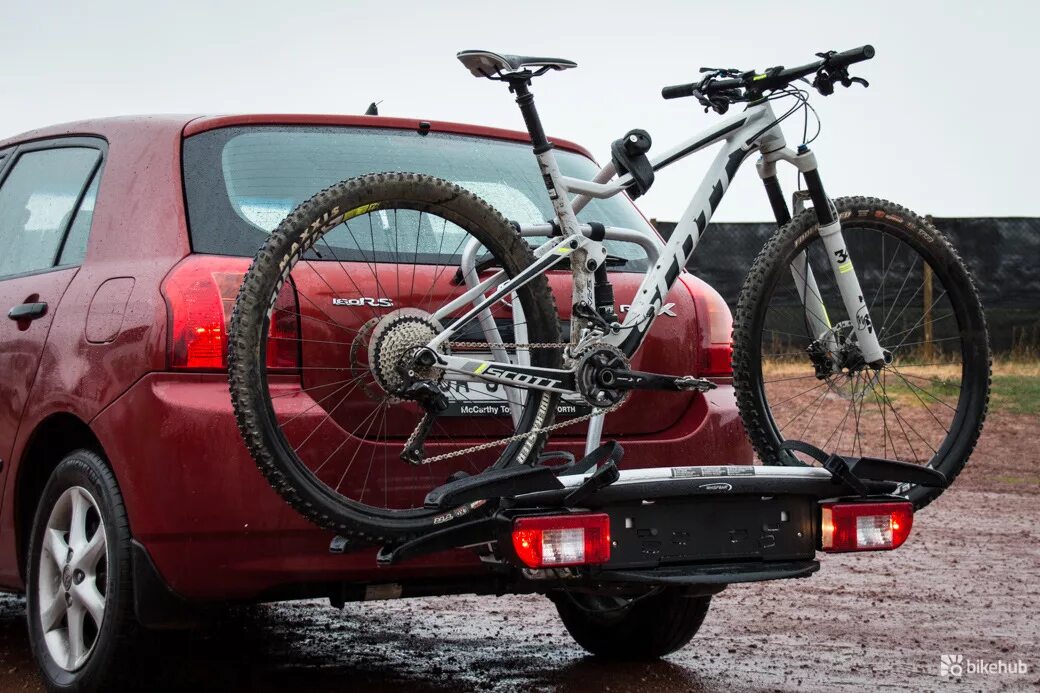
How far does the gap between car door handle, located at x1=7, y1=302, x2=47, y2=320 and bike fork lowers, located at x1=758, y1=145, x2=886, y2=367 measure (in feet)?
7.47

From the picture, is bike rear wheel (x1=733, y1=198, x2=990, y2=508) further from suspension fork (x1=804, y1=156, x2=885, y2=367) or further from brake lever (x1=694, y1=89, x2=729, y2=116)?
brake lever (x1=694, y1=89, x2=729, y2=116)

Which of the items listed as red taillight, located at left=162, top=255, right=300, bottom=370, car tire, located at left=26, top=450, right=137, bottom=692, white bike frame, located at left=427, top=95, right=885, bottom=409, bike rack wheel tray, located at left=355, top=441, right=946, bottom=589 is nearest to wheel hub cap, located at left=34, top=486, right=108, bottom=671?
car tire, located at left=26, top=450, right=137, bottom=692

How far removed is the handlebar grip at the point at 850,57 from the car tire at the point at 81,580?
2.46 meters

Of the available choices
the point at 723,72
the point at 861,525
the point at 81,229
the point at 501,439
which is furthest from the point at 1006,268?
the point at 81,229

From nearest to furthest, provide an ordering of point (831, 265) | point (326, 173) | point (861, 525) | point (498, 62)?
point (861, 525) < point (498, 62) < point (326, 173) < point (831, 265)

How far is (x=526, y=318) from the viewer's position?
405cm

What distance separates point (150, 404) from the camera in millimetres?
3893

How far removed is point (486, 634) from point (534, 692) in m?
1.21

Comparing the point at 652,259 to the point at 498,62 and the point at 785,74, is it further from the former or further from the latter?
the point at 498,62

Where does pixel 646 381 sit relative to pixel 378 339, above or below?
below

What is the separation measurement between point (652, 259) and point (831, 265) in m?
Result: 0.55

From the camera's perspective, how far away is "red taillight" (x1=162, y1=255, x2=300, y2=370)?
153 inches

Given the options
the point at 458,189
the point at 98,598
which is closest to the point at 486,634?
the point at 98,598

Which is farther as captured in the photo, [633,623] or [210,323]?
[633,623]
